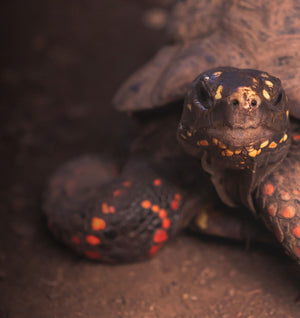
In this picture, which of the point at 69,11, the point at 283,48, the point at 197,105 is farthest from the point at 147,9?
the point at 197,105

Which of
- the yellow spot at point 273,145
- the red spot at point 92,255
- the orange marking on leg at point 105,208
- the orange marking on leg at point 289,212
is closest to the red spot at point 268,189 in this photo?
the orange marking on leg at point 289,212

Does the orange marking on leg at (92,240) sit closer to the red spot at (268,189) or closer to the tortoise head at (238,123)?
the tortoise head at (238,123)

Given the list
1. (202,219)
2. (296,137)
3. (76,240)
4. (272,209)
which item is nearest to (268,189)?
(272,209)

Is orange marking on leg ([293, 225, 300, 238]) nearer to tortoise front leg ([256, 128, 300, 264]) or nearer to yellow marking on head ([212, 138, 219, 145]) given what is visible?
tortoise front leg ([256, 128, 300, 264])

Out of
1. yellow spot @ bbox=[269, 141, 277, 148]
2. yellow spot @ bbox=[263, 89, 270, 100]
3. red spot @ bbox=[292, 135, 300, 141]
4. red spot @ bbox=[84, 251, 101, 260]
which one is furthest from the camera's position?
red spot @ bbox=[84, 251, 101, 260]

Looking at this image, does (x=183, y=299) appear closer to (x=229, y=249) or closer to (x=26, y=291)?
(x=229, y=249)

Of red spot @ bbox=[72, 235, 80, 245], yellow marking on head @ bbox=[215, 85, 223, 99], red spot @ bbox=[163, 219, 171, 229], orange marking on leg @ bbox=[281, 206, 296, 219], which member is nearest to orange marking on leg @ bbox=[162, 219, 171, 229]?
red spot @ bbox=[163, 219, 171, 229]

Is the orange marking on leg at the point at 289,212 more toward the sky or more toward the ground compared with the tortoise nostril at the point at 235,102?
more toward the ground
